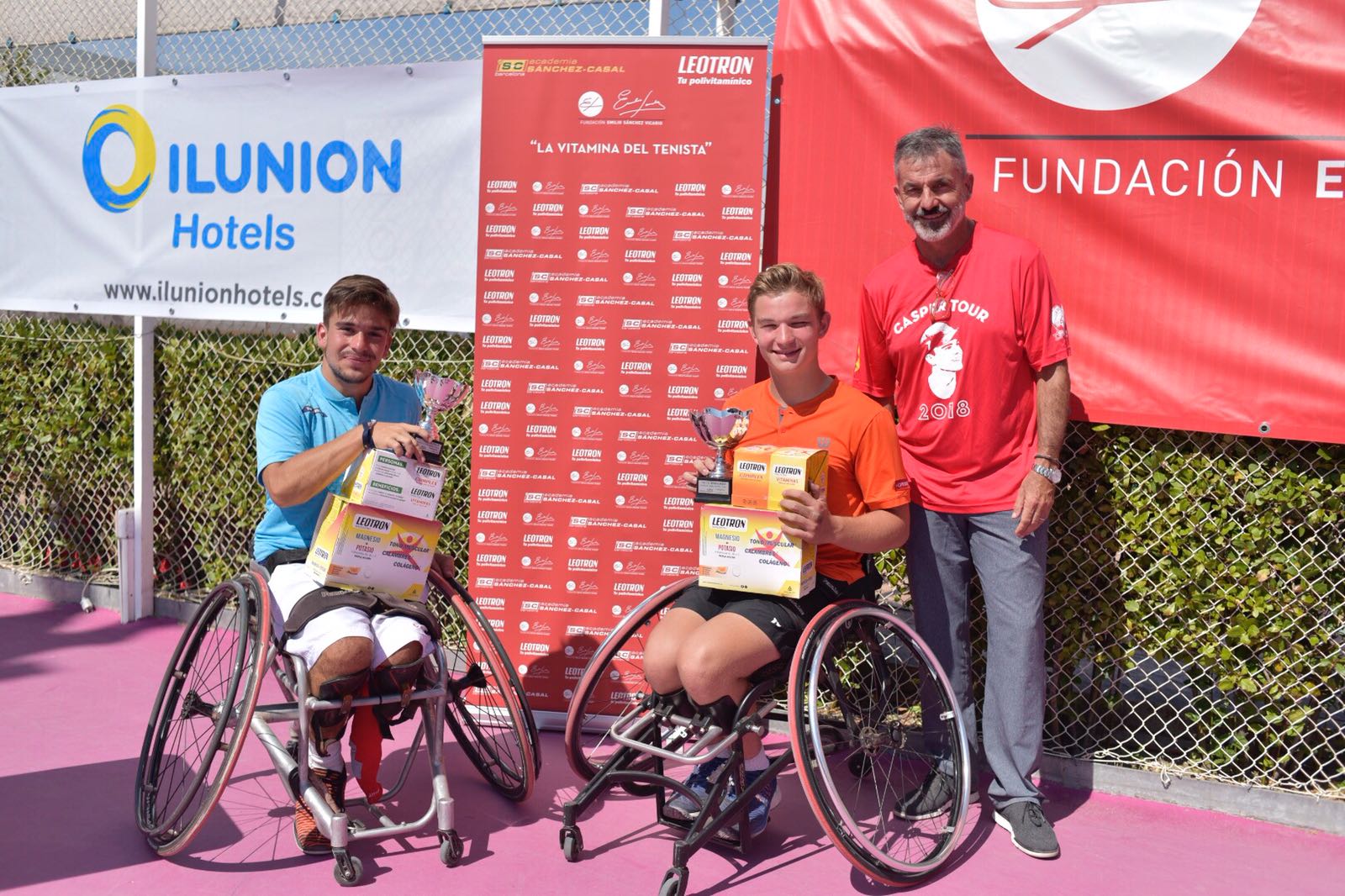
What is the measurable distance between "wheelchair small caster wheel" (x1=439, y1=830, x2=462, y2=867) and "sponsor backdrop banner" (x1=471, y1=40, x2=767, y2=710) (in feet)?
3.80

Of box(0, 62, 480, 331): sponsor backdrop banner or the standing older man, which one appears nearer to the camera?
the standing older man

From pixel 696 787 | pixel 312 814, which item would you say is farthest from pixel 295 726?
pixel 696 787

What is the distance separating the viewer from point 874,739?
346 centimetres

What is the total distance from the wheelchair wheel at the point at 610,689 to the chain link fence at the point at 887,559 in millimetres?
1059

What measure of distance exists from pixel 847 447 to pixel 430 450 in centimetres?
124

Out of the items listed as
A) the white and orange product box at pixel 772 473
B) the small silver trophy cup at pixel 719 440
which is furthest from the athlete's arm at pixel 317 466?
the white and orange product box at pixel 772 473

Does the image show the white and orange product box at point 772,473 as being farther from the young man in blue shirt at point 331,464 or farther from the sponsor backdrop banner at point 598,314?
the sponsor backdrop banner at point 598,314

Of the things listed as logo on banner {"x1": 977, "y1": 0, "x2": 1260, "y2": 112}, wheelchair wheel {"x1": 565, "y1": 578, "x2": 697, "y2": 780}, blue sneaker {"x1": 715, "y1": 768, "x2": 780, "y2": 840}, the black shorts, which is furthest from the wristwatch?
logo on banner {"x1": 977, "y1": 0, "x2": 1260, "y2": 112}

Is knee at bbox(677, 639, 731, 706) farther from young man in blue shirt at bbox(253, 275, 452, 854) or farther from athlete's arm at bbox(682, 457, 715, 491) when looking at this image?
young man in blue shirt at bbox(253, 275, 452, 854)

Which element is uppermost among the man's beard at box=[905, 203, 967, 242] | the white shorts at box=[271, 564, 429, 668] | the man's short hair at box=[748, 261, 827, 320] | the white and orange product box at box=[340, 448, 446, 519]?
the man's beard at box=[905, 203, 967, 242]

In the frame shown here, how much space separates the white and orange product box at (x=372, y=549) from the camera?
322cm

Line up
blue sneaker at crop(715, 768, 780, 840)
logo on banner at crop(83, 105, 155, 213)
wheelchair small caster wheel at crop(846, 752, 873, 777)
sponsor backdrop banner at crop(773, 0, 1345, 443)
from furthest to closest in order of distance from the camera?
logo on banner at crop(83, 105, 155, 213) → wheelchair small caster wheel at crop(846, 752, 873, 777) → sponsor backdrop banner at crop(773, 0, 1345, 443) → blue sneaker at crop(715, 768, 780, 840)

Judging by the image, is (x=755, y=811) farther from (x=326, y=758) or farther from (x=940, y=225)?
(x=940, y=225)

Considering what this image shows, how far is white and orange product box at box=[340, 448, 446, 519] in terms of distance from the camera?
10.4 ft
